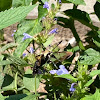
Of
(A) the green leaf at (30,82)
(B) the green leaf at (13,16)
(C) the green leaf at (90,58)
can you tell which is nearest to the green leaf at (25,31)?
(A) the green leaf at (30,82)

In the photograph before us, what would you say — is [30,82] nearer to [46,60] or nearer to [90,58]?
[46,60]

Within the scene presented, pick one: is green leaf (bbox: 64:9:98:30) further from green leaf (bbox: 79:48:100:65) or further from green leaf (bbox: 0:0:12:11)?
green leaf (bbox: 0:0:12:11)

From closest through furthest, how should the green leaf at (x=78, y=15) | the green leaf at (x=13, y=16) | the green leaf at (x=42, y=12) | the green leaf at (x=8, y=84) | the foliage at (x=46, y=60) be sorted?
the green leaf at (x=13, y=16), the foliage at (x=46, y=60), the green leaf at (x=42, y=12), the green leaf at (x=8, y=84), the green leaf at (x=78, y=15)

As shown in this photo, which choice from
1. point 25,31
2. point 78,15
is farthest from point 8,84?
point 78,15

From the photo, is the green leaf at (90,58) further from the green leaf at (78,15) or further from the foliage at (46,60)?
the green leaf at (78,15)

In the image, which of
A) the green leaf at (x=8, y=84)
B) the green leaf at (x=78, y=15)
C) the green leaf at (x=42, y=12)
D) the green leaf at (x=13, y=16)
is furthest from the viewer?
the green leaf at (x=78, y=15)

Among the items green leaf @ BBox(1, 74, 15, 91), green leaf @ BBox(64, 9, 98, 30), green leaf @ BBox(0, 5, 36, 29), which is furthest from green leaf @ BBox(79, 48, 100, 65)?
green leaf @ BBox(0, 5, 36, 29)

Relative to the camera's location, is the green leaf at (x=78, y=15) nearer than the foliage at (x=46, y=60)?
No
